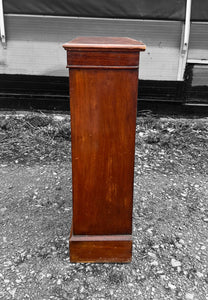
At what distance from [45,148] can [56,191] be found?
0.98 m

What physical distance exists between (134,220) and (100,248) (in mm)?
607

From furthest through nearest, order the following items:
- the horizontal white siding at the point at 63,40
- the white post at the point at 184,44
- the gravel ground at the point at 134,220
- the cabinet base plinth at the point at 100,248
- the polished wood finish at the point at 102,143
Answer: the horizontal white siding at the point at 63,40
the white post at the point at 184,44
the cabinet base plinth at the point at 100,248
the gravel ground at the point at 134,220
the polished wood finish at the point at 102,143

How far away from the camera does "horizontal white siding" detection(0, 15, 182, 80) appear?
4895 millimetres

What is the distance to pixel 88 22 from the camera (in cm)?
488

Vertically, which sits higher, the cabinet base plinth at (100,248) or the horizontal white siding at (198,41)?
the horizontal white siding at (198,41)

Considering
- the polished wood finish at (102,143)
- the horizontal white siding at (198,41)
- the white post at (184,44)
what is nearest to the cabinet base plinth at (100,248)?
the polished wood finish at (102,143)

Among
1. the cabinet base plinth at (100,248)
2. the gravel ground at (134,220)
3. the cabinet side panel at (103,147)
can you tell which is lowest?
the gravel ground at (134,220)

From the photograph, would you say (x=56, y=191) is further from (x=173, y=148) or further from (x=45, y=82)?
(x=45, y=82)

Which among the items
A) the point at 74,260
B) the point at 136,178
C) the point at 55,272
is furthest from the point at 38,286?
the point at 136,178

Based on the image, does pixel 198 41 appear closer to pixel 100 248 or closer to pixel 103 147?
pixel 103 147

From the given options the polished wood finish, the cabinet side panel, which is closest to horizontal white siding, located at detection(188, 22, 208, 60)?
the polished wood finish

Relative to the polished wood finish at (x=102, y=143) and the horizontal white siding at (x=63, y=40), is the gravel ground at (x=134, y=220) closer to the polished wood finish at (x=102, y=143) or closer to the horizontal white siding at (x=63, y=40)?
the polished wood finish at (x=102, y=143)

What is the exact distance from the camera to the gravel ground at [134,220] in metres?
1.89

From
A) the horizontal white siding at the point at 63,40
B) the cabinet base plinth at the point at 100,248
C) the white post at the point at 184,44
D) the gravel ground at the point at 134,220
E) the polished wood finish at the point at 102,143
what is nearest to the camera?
the polished wood finish at the point at 102,143
